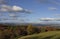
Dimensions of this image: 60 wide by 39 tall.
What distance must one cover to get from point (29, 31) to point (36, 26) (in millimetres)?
316

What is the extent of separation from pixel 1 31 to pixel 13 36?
1.64 ft

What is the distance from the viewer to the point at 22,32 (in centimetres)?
565

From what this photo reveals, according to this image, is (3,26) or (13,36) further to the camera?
(3,26)

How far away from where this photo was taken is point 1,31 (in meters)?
5.61

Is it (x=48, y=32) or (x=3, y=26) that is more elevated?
(x=3, y=26)

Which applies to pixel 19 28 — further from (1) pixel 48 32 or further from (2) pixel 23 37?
(1) pixel 48 32

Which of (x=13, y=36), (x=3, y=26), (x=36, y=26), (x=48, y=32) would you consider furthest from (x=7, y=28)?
(x=48, y=32)

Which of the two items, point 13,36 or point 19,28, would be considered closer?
point 13,36

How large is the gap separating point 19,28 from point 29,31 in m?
0.48

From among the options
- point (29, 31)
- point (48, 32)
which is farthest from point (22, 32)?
point (48, 32)

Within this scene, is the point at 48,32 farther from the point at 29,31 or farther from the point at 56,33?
the point at 29,31

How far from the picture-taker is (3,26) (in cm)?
584

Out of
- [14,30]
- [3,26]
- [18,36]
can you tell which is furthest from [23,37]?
[3,26]

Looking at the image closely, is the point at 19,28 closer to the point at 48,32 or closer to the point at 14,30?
the point at 14,30
